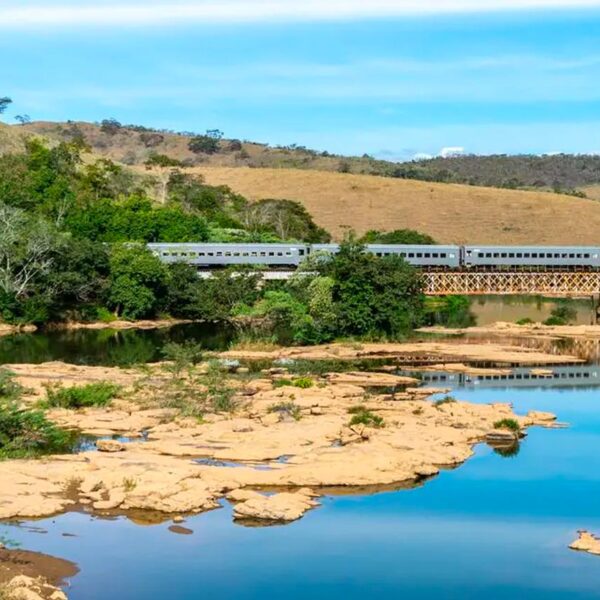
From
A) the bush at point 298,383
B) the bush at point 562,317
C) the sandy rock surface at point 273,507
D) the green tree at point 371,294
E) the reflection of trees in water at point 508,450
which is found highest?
the green tree at point 371,294

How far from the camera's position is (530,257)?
272 feet

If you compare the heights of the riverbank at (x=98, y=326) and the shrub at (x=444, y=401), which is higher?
the riverbank at (x=98, y=326)

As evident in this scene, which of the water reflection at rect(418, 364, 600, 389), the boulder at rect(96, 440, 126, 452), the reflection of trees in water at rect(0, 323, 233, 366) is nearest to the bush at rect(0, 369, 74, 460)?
the boulder at rect(96, 440, 126, 452)

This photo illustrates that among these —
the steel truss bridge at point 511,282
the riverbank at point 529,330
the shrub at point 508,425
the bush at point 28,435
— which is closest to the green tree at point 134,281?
the riverbank at point 529,330

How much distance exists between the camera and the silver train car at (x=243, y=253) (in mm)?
81812

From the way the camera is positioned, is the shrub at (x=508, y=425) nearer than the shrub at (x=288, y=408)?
Yes

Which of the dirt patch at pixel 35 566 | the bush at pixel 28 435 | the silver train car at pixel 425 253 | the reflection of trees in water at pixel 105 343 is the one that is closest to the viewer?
the dirt patch at pixel 35 566

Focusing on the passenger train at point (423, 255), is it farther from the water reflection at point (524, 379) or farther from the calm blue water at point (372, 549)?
the calm blue water at point (372, 549)

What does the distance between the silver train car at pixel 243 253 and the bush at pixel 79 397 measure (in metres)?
39.9

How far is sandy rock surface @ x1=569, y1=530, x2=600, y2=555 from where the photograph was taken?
26125 mm

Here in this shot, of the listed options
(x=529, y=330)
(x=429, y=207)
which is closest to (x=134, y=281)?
(x=529, y=330)

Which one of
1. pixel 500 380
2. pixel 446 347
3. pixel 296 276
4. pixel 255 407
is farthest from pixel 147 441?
pixel 296 276

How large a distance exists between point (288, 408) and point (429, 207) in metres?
96.1

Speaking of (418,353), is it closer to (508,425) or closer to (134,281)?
(508,425)
